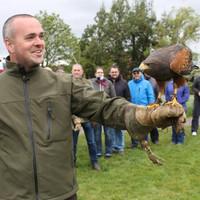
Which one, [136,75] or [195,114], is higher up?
[136,75]

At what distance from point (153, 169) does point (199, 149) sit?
218 cm

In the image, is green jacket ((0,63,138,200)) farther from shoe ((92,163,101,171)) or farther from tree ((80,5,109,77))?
tree ((80,5,109,77))

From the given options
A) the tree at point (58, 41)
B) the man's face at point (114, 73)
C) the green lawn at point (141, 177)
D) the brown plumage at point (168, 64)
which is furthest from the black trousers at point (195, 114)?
the tree at point (58, 41)

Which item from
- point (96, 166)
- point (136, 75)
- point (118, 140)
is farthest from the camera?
point (118, 140)

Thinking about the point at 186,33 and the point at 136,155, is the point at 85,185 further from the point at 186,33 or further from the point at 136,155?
the point at 186,33

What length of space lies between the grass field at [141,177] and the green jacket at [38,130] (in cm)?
356

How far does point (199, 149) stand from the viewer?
9453 mm

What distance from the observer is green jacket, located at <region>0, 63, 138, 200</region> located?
8.95 ft

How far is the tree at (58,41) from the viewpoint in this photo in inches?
1948

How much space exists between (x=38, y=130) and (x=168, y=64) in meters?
0.94

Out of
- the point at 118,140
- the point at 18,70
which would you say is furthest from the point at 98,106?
the point at 118,140

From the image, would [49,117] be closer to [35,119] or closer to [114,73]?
[35,119]

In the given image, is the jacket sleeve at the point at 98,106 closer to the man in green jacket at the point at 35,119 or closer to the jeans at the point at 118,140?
the man in green jacket at the point at 35,119

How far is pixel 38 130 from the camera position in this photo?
275 centimetres
